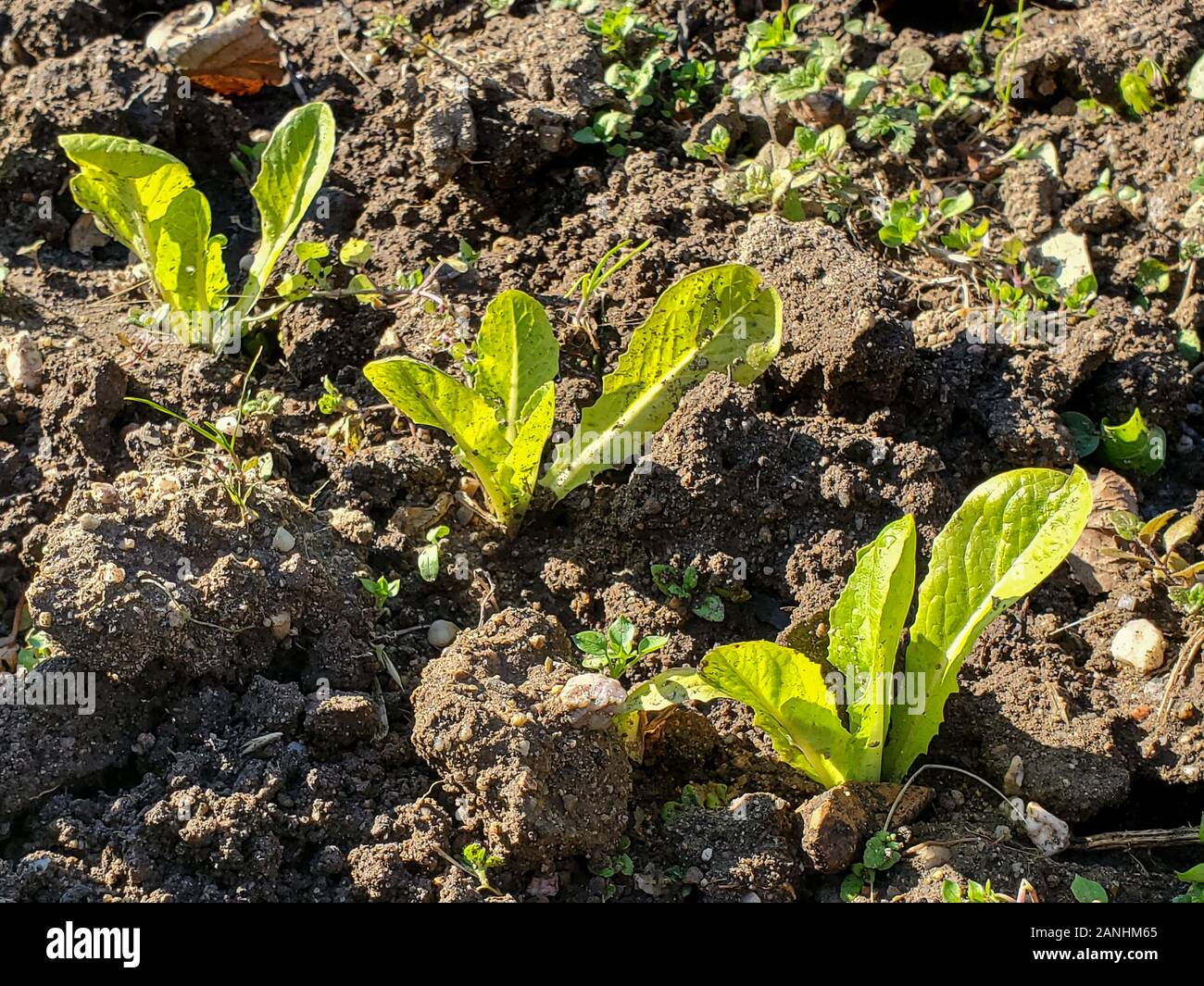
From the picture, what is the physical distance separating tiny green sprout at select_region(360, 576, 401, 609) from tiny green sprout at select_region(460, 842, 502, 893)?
526 millimetres

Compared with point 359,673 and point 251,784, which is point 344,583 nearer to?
point 359,673

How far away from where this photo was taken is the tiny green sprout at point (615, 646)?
2.00m

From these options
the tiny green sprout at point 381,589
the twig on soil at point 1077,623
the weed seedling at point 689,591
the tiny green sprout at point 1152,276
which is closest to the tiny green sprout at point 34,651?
the tiny green sprout at point 381,589

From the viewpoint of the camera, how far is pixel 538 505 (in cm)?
236

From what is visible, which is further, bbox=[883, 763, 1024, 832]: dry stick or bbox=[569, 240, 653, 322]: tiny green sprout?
bbox=[569, 240, 653, 322]: tiny green sprout

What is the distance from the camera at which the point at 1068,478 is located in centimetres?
195

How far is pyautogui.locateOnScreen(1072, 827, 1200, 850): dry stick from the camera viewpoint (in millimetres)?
1935

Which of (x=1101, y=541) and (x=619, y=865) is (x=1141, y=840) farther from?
(x=619, y=865)

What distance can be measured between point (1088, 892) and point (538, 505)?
1212 millimetres

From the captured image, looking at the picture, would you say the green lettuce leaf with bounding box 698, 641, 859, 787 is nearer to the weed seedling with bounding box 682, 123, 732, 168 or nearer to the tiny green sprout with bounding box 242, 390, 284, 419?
the tiny green sprout with bounding box 242, 390, 284, 419

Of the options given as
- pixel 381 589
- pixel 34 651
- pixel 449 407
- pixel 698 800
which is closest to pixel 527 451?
pixel 449 407

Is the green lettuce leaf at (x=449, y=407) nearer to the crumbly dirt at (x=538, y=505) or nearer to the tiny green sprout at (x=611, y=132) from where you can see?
the crumbly dirt at (x=538, y=505)

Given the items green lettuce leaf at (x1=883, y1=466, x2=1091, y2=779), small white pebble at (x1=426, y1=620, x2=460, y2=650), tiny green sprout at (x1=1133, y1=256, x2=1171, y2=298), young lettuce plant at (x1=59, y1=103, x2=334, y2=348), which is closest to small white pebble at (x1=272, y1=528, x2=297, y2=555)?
small white pebble at (x1=426, y1=620, x2=460, y2=650)

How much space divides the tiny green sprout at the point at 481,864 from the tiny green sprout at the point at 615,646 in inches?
14.8
